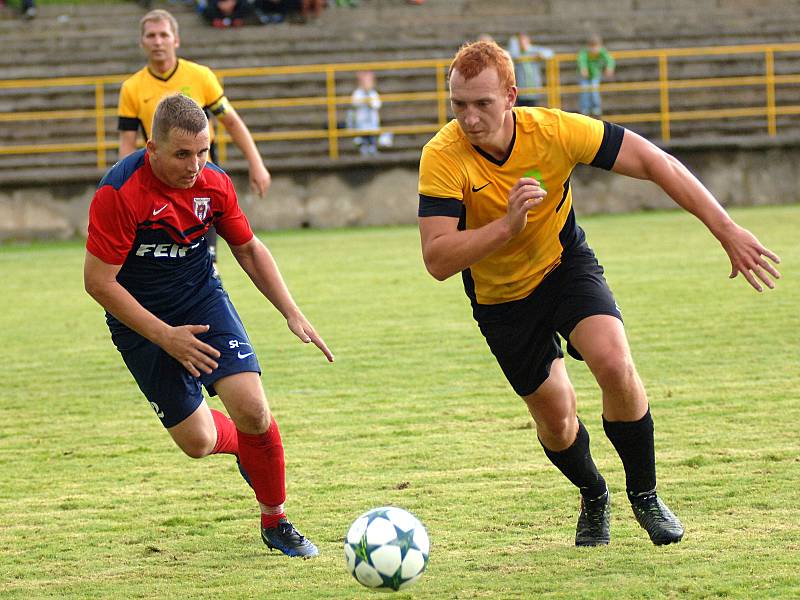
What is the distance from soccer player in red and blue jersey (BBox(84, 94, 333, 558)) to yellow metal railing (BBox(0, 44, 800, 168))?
15.0 m

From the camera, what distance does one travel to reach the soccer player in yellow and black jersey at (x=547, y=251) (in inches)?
184

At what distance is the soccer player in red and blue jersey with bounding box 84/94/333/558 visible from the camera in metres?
4.83

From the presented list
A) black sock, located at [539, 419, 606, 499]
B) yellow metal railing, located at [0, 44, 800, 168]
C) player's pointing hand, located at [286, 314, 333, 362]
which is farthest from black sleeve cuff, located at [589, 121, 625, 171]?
yellow metal railing, located at [0, 44, 800, 168]

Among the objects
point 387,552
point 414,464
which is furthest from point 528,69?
point 387,552

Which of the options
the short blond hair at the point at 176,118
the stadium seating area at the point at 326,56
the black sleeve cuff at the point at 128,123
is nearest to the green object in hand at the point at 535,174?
the short blond hair at the point at 176,118

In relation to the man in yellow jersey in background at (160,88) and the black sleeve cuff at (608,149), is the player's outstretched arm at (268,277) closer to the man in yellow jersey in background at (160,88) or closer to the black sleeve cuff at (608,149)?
the black sleeve cuff at (608,149)

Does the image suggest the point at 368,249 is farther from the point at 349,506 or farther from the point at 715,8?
the point at 715,8

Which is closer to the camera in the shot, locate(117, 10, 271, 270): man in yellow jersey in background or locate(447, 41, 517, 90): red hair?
locate(447, 41, 517, 90): red hair

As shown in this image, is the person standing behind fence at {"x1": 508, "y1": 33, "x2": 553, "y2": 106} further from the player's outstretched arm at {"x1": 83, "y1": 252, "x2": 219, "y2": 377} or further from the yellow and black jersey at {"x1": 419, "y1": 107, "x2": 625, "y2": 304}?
the player's outstretched arm at {"x1": 83, "y1": 252, "x2": 219, "y2": 377}

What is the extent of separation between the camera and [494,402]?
7.68 m

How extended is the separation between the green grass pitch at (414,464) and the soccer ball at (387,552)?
0.49 ft

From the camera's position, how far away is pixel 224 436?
560 cm

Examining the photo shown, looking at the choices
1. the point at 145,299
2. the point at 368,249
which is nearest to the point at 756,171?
the point at 368,249

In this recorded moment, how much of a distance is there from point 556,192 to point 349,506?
1.62 meters
